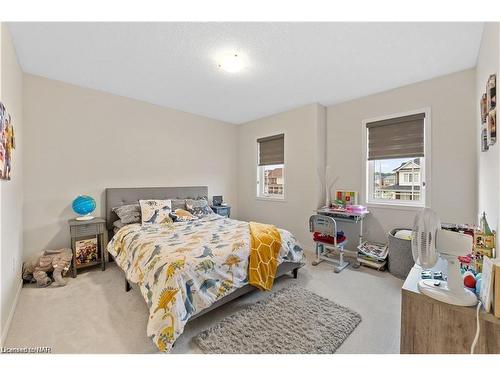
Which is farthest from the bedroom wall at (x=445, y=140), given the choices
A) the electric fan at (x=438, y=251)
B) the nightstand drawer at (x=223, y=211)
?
the nightstand drawer at (x=223, y=211)

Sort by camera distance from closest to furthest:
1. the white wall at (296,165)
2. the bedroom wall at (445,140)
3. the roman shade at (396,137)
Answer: the bedroom wall at (445,140)
the roman shade at (396,137)
the white wall at (296,165)

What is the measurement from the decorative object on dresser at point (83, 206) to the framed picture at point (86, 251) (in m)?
0.31

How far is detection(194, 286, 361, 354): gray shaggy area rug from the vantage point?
159 cm

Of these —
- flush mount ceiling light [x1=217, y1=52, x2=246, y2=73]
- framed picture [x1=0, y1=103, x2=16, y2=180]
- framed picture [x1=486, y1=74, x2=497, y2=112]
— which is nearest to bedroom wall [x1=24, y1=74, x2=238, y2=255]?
framed picture [x1=0, y1=103, x2=16, y2=180]

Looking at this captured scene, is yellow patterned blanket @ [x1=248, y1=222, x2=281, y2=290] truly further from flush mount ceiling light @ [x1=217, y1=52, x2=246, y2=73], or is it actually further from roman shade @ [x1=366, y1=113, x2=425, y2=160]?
roman shade @ [x1=366, y1=113, x2=425, y2=160]

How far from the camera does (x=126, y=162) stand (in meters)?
3.51

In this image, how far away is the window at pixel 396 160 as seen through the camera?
118 inches

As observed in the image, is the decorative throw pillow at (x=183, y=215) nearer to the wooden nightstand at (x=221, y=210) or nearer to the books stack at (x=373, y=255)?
the wooden nightstand at (x=221, y=210)

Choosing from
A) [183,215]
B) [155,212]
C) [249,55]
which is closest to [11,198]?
[155,212]

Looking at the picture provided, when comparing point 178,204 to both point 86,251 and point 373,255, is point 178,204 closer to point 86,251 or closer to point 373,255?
point 86,251

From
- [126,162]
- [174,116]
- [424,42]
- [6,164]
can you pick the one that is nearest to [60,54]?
[6,164]

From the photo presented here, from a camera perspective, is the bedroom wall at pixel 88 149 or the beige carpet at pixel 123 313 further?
the bedroom wall at pixel 88 149

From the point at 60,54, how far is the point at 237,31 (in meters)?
1.88

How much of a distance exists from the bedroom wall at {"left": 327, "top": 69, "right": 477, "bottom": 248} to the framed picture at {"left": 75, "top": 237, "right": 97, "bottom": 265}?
3952 mm
